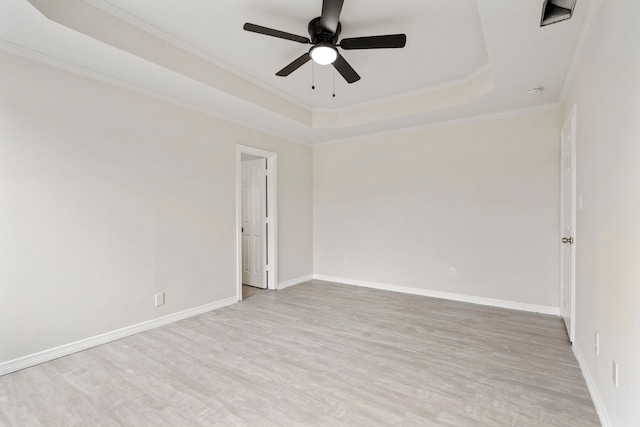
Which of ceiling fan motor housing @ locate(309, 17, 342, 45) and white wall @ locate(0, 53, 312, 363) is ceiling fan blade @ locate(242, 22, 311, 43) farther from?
white wall @ locate(0, 53, 312, 363)

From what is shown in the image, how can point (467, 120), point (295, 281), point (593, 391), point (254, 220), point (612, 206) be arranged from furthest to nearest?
point (295, 281)
point (254, 220)
point (467, 120)
point (593, 391)
point (612, 206)

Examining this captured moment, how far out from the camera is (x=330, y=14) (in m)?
2.00

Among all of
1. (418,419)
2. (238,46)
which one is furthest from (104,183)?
(418,419)

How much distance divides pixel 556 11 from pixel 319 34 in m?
1.52

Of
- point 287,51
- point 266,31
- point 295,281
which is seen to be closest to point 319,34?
point 266,31

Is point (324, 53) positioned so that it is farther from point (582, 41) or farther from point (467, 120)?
point (467, 120)

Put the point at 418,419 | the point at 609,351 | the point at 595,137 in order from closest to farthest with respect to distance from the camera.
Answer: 1. the point at 609,351
2. the point at 418,419
3. the point at 595,137

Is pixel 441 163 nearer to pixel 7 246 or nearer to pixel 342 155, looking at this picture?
pixel 342 155

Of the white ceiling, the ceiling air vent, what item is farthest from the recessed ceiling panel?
the ceiling air vent

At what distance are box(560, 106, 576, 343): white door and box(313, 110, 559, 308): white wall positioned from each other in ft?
0.82

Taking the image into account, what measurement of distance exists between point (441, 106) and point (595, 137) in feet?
6.38

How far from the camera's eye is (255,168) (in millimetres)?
4820

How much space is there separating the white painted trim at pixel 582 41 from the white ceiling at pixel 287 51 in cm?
3

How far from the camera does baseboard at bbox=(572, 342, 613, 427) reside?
1656 millimetres
